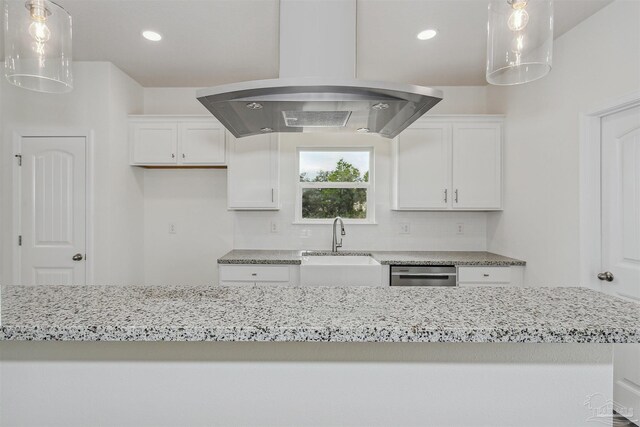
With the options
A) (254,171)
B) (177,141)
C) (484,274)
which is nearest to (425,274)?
(484,274)

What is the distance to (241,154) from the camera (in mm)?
3426

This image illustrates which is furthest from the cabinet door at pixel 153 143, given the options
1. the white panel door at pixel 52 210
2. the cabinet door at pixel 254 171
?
the cabinet door at pixel 254 171

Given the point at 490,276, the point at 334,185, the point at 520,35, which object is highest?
the point at 520,35

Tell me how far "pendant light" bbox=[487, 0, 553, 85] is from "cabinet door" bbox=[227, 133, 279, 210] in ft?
7.70

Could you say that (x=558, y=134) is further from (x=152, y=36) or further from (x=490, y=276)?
(x=152, y=36)

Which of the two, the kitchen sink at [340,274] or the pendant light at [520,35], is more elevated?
the pendant light at [520,35]

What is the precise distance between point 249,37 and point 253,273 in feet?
6.11

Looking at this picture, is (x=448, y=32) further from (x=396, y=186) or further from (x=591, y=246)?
(x=591, y=246)

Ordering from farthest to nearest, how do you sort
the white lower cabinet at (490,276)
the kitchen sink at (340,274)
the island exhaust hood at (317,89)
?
the white lower cabinet at (490,276) < the kitchen sink at (340,274) < the island exhaust hood at (317,89)

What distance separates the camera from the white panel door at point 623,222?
213 centimetres

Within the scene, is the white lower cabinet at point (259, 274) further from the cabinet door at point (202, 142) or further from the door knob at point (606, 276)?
the door knob at point (606, 276)

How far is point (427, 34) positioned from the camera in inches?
105

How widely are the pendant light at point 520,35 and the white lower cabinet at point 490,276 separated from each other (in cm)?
207
